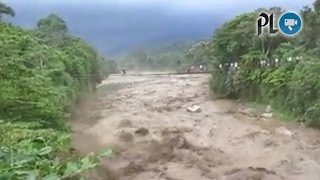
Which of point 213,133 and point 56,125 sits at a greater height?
point 56,125

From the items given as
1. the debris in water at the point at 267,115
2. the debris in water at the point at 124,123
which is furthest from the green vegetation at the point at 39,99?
the debris in water at the point at 267,115

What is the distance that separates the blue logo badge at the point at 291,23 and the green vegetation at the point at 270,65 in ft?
1.07

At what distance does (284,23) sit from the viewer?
1483 centimetres

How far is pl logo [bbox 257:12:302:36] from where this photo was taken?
14798 millimetres

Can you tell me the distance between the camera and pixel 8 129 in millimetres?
6020

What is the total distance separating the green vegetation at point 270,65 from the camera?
1516cm

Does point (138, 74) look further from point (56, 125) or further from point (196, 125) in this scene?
point (56, 125)

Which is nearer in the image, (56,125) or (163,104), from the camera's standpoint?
(56,125)

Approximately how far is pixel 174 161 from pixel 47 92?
11.9 ft

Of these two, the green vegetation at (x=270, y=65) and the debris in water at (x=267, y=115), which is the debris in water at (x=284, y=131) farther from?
the debris in water at (x=267, y=115)

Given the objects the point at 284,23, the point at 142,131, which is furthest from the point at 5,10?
the point at 284,23

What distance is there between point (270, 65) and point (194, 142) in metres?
6.41

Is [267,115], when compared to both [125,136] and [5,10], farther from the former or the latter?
[5,10]

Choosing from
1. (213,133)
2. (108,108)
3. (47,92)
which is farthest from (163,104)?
(47,92)
